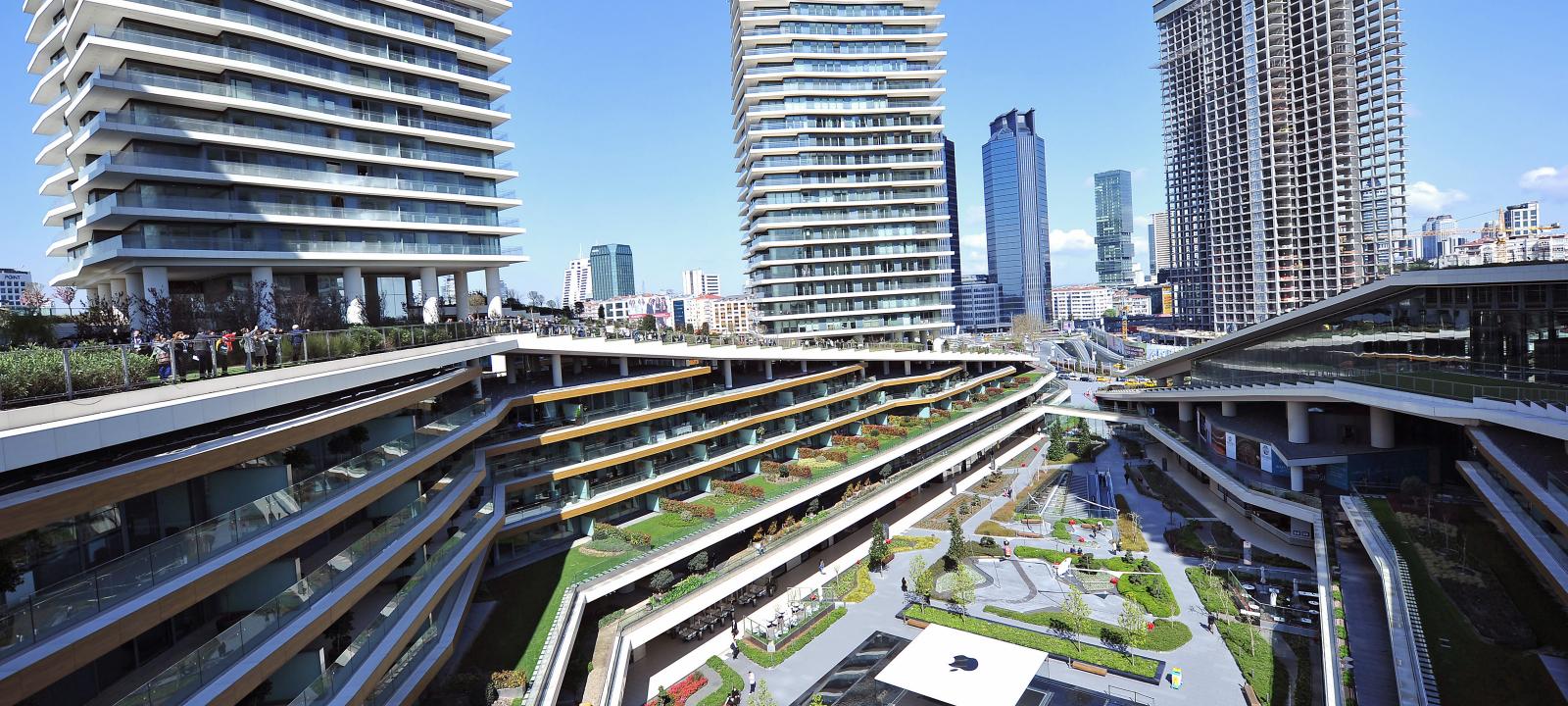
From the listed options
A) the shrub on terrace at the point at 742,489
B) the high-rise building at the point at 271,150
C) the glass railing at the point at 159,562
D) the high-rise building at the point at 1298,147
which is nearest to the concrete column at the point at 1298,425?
the shrub on terrace at the point at 742,489

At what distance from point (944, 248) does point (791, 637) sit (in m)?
47.2

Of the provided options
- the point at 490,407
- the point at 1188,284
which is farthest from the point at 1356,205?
the point at 490,407

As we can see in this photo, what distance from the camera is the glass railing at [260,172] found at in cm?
3056

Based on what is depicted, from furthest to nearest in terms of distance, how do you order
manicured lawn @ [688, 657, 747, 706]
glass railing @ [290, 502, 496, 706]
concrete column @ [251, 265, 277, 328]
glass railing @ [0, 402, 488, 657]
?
concrete column @ [251, 265, 277, 328] < manicured lawn @ [688, 657, 747, 706] < glass railing @ [290, 502, 496, 706] < glass railing @ [0, 402, 488, 657]

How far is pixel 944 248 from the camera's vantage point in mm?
67938

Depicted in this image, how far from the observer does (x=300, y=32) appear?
34.3m

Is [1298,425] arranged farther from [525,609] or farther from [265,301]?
[265,301]

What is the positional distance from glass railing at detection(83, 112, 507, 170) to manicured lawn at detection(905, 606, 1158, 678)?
113ft

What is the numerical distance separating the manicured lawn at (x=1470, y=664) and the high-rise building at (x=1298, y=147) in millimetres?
72498

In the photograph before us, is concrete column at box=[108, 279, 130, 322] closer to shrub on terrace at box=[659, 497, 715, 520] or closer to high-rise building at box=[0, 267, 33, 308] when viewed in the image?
shrub on terrace at box=[659, 497, 715, 520]

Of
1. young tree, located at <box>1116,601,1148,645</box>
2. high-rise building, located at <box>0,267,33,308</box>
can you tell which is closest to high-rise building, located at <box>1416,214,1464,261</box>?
young tree, located at <box>1116,601,1148,645</box>

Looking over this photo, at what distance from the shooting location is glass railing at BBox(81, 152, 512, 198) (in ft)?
100

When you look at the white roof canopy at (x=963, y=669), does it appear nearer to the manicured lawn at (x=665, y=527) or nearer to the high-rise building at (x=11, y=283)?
the manicured lawn at (x=665, y=527)

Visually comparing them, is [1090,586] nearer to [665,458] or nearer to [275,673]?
[665,458]
